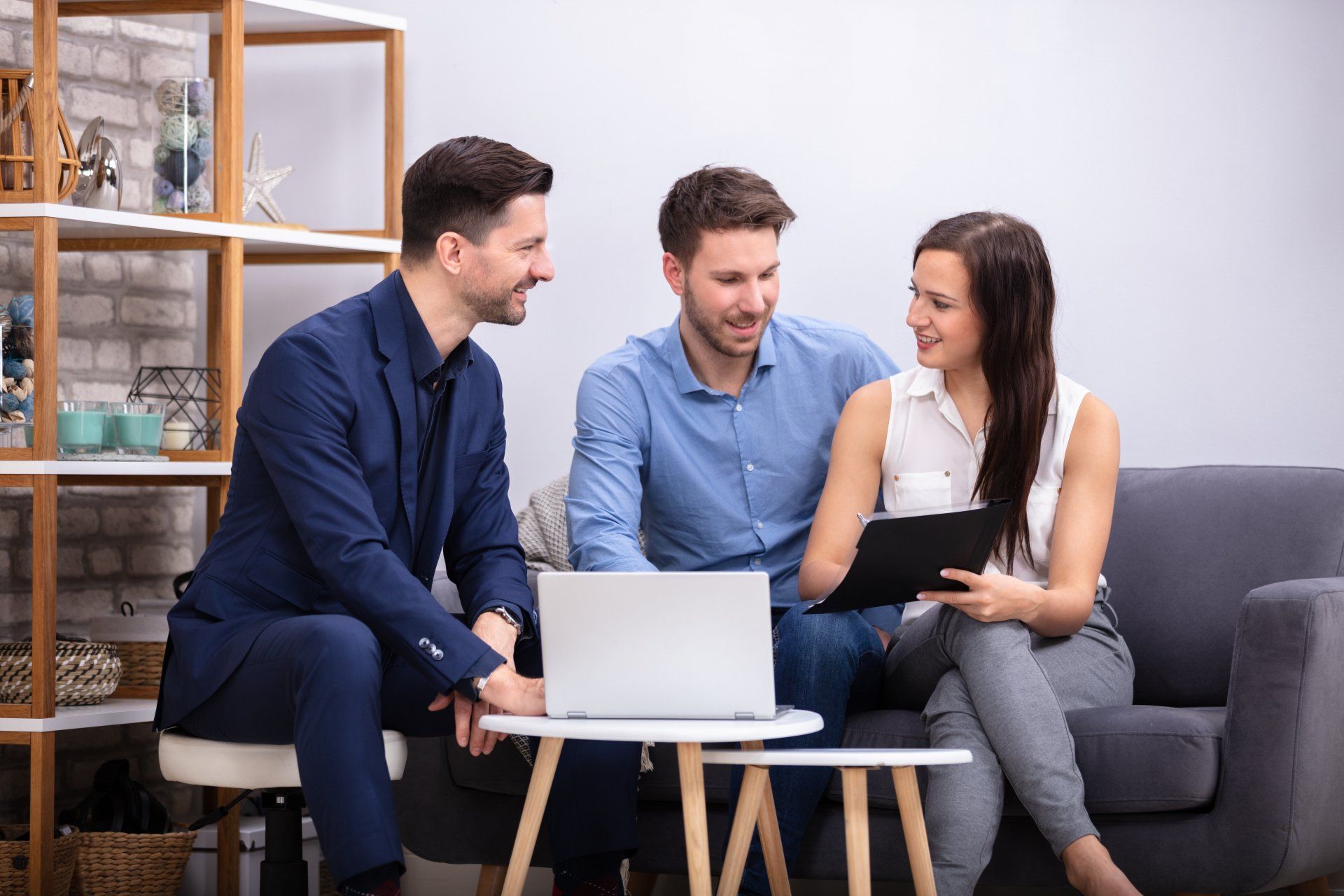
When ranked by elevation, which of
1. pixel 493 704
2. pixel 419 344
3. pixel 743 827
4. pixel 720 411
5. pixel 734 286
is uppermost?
pixel 734 286

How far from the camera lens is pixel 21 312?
95.7 inches

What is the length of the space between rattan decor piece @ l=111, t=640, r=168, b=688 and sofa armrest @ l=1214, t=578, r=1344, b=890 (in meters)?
1.88

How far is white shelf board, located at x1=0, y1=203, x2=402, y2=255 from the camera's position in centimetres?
239

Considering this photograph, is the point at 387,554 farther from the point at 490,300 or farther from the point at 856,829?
the point at 856,829

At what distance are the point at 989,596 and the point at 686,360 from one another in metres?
0.76

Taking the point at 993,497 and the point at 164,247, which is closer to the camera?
the point at 993,497

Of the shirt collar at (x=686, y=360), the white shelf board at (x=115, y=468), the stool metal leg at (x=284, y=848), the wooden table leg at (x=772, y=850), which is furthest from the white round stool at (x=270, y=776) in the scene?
the shirt collar at (x=686, y=360)

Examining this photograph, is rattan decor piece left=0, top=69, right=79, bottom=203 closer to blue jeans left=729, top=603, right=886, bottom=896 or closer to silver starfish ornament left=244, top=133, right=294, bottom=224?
silver starfish ornament left=244, top=133, right=294, bottom=224

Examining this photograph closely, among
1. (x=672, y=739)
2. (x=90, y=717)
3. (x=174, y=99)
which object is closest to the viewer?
(x=672, y=739)

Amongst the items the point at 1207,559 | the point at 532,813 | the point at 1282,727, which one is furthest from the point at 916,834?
the point at 1207,559

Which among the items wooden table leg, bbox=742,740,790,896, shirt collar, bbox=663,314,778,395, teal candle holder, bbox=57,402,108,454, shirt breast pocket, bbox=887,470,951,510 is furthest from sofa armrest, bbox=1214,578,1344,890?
teal candle holder, bbox=57,402,108,454

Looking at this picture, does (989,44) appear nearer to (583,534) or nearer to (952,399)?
(952,399)

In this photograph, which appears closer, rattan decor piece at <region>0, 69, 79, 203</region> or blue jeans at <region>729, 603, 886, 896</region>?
blue jeans at <region>729, 603, 886, 896</region>

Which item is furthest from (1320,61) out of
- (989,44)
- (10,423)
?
(10,423)
